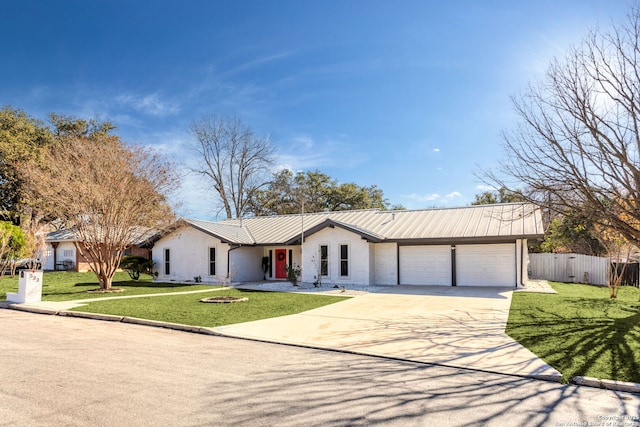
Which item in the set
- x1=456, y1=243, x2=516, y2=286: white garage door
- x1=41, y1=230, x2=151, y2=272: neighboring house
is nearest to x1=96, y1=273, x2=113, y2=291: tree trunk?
x1=41, y1=230, x2=151, y2=272: neighboring house

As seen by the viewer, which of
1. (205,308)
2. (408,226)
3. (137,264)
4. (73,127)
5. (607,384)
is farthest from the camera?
(73,127)

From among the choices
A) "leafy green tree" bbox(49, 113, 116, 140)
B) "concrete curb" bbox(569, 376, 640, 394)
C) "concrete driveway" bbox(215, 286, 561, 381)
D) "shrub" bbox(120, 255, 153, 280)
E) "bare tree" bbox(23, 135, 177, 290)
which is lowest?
"concrete driveway" bbox(215, 286, 561, 381)

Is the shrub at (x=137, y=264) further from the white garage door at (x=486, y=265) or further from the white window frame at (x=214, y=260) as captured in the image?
the white garage door at (x=486, y=265)

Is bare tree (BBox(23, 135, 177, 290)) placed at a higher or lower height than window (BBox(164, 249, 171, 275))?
higher

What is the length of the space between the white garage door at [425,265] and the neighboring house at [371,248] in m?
0.05

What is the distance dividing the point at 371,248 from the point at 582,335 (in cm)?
1333

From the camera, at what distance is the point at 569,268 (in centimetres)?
2477

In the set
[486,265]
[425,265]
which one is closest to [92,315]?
[425,265]

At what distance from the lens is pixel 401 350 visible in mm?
7730

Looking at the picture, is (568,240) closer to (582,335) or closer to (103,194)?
(582,335)

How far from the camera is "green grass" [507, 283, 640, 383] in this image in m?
6.44

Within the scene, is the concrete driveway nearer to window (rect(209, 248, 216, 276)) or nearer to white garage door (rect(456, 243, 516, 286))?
white garage door (rect(456, 243, 516, 286))

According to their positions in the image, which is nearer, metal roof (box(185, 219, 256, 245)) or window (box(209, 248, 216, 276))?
metal roof (box(185, 219, 256, 245))

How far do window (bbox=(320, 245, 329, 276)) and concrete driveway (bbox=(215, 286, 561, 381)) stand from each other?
6.71 m
